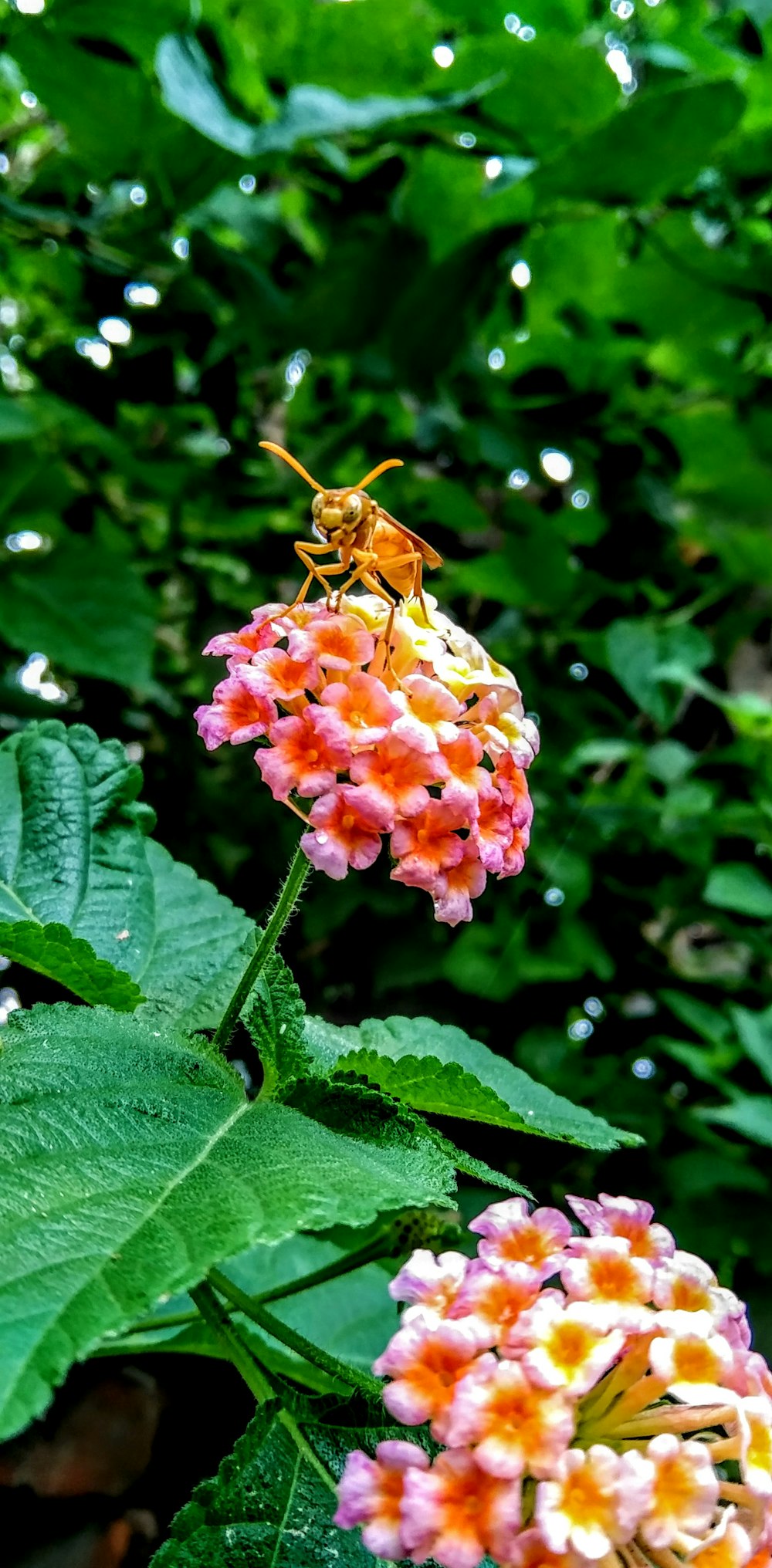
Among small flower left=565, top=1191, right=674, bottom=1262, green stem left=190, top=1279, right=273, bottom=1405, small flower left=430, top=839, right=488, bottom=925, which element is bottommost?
green stem left=190, top=1279, right=273, bottom=1405

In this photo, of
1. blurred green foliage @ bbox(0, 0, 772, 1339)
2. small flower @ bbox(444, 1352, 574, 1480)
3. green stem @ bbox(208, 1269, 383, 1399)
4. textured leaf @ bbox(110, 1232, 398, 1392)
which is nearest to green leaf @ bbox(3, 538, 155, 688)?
blurred green foliage @ bbox(0, 0, 772, 1339)

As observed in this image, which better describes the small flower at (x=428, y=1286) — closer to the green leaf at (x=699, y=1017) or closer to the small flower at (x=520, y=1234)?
the small flower at (x=520, y=1234)

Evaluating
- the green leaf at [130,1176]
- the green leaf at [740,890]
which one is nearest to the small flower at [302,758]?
the green leaf at [130,1176]

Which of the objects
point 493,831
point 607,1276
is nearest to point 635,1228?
point 607,1276

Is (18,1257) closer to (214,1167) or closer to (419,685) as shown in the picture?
(214,1167)

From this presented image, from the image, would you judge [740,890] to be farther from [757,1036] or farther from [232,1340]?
[232,1340]

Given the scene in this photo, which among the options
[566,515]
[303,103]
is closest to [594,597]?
[566,515]

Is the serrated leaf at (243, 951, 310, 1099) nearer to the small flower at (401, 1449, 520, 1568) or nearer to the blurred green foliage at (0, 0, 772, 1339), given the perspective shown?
the small flower at (401, 1449, 520, 1568)
